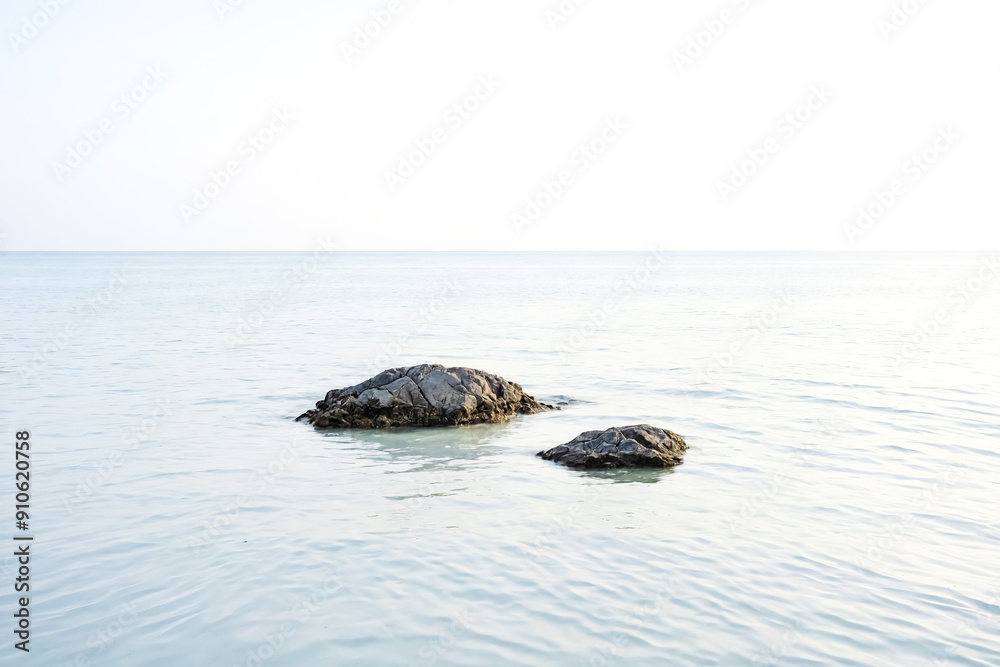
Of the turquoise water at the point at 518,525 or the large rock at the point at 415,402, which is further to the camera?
the large rock at the point at 415,402

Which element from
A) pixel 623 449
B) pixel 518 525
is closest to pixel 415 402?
pixel 623 449

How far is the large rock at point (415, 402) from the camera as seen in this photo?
15.2 m

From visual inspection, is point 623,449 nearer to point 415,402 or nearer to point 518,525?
point 518,525

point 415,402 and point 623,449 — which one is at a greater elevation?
point 415,402

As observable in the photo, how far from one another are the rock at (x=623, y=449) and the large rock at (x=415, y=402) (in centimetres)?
294

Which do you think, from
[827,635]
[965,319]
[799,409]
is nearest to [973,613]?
[827,635]

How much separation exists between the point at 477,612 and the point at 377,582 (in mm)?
1208

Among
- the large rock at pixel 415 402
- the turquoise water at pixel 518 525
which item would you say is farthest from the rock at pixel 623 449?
the large rock at pixel 415 402

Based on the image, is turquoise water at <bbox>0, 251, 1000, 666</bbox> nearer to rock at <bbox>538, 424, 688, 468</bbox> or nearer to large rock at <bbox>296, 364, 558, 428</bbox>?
rock at <bbox>538, 424, 688, 468</bbox>

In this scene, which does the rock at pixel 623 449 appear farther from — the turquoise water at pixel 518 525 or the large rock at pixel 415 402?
the large rock at pixel 415 402

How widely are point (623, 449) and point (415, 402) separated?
4879 millimetres

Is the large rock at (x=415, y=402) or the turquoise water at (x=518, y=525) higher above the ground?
the large rock at (x=415, y=402)

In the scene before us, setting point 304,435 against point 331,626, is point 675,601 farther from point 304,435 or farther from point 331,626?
point 304,435

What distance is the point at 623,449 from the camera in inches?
480
